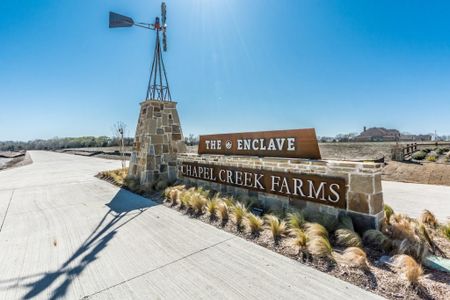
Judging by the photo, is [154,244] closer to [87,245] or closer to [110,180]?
[87,245]

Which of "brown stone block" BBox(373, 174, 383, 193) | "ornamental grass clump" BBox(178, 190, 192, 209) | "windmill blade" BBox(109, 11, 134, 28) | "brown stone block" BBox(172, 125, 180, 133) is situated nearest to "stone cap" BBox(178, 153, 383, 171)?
"brown stone block" BBox(373, 174, 383, 193)

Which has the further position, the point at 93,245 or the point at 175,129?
the point at 175,129

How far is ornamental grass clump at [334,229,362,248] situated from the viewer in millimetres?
3217

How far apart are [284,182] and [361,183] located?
1.49m

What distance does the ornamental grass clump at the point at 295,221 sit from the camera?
3.73 meters

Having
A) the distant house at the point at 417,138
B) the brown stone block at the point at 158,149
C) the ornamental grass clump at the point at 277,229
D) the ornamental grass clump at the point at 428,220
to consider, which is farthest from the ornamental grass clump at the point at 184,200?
the distant house at the point at 417,138

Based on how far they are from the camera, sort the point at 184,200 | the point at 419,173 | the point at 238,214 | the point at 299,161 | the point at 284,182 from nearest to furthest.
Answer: the point at 238,214 → the point at 299,161 → the point at 284,182 → the point at 184,200 → the point at 419,173

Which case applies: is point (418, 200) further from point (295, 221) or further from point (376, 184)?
point (295, 221)

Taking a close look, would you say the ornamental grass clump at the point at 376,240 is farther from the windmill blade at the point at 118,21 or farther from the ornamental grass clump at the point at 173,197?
the windmill blade at the point at 118,21

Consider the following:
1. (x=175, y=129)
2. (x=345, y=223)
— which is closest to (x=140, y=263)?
(x=345, y=223)

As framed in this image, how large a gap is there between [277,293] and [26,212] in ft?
21.0

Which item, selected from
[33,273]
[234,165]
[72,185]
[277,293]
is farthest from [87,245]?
[72,185]

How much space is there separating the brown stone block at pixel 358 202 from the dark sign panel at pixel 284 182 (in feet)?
0.31

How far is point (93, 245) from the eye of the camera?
3.59 m
